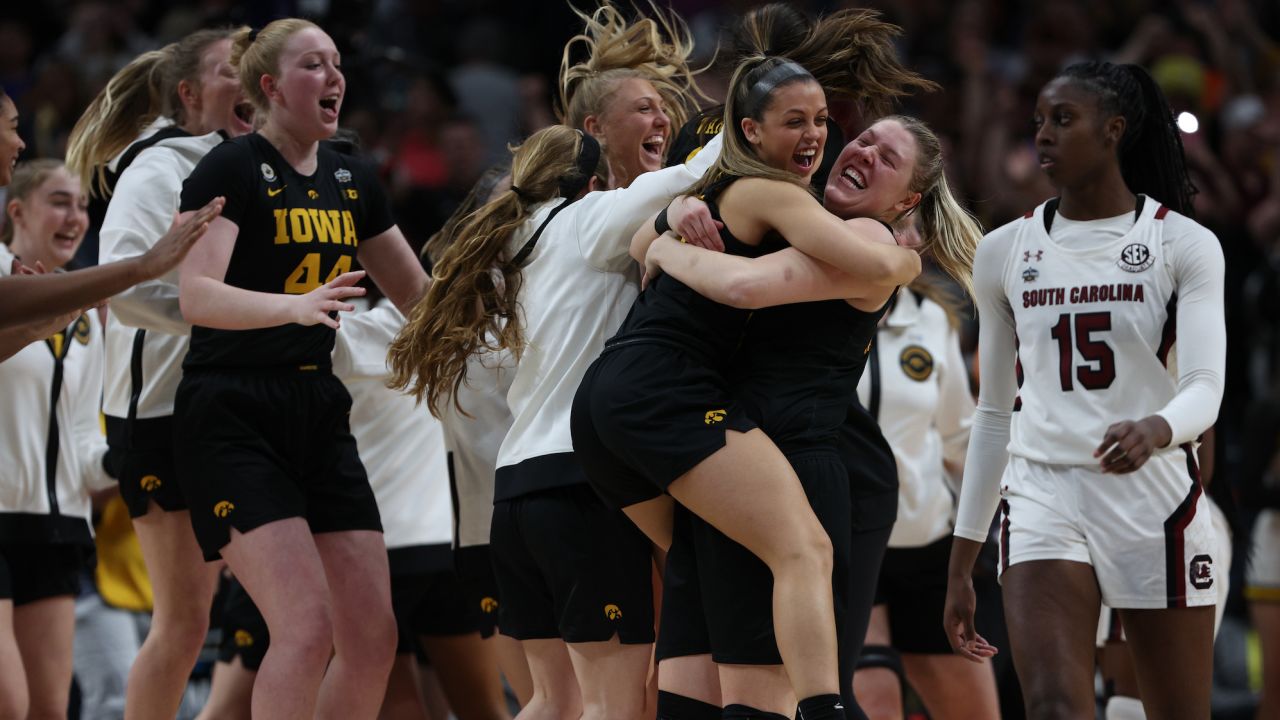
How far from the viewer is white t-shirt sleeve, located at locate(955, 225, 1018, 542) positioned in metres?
4.48

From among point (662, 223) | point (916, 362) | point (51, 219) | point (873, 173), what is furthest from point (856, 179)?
point (51, 219)

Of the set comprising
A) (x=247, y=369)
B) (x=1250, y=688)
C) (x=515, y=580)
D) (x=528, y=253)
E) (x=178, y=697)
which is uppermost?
(x=528, y=253)

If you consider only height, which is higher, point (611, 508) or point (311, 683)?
point (611, 508)

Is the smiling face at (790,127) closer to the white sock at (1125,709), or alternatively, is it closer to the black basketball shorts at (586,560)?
the black basketball shorts at (586,560)

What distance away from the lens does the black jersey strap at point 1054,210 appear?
4.38 metres

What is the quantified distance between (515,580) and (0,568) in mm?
2052

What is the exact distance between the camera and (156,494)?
4996 mm

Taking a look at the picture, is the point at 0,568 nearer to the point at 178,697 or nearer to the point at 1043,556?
the point at 178,697

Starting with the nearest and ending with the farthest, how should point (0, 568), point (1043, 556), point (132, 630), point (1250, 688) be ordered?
point (1043, 556) < point (0, 568) < point (132, 630) < point (1250, 688)

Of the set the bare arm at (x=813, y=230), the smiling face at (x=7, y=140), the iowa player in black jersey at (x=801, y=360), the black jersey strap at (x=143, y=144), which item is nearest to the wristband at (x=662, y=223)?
the iowa player in black jersey at (x=801, y=360)

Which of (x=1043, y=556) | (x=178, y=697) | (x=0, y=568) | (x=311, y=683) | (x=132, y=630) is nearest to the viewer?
(x=1043, y=556)

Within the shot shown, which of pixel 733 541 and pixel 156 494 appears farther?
pixel 156 494

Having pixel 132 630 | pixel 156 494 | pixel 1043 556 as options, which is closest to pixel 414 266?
pixel 156 494

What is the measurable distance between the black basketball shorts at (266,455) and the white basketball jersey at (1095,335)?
6.39 feet
